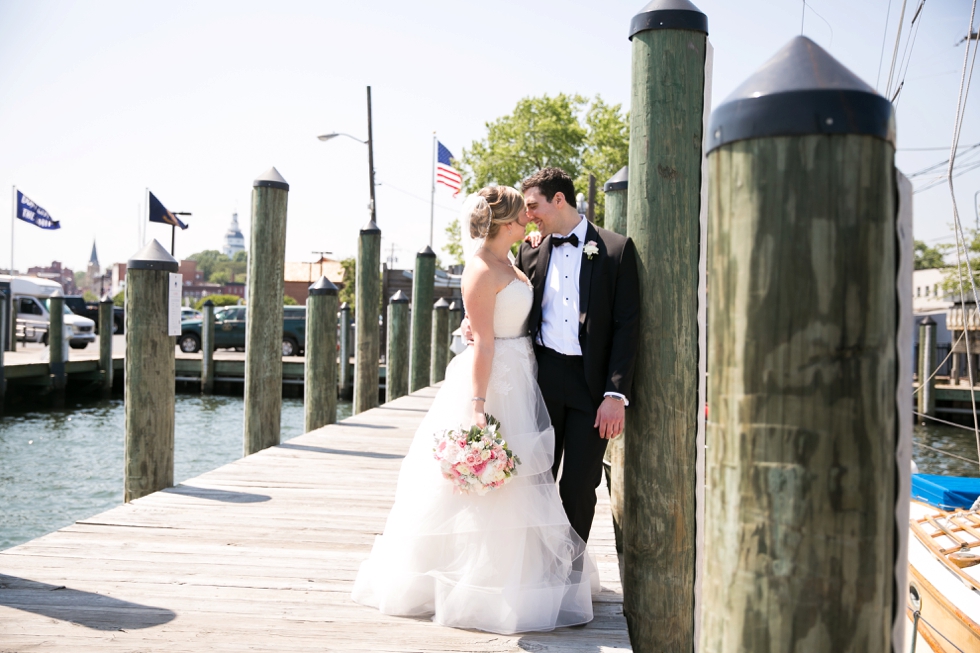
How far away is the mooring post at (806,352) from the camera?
1176 mm

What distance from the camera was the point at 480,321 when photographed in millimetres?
3035

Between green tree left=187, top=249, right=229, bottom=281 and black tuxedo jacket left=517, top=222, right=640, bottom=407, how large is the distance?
482 feet

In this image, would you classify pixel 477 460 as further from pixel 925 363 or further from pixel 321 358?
pixel 925 363

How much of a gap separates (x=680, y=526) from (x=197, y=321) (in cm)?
2292

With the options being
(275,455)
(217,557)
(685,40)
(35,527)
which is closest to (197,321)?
(35,527)

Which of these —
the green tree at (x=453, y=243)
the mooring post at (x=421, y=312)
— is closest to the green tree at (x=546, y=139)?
the green tree at (x=453, y=243)

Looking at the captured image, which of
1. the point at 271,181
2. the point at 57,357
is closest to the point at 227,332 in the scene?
the point at 57,357

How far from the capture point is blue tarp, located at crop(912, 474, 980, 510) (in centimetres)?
721

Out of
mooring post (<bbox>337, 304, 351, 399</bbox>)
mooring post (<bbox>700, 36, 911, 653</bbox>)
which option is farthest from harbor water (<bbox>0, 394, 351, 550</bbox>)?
mooring post (<bbox>700, 36, 911, 653</bbox>)

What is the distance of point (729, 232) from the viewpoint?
48.9 inches

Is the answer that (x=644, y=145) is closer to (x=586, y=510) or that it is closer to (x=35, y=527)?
(x=586, y=510)

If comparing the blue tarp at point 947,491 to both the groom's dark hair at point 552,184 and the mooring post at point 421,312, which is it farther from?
the mooring post at point 421,312

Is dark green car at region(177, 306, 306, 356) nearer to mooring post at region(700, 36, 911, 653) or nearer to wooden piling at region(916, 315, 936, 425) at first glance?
wooden piling at region(916, 315, 936, 425)

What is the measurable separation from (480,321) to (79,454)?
11445 millimetres
